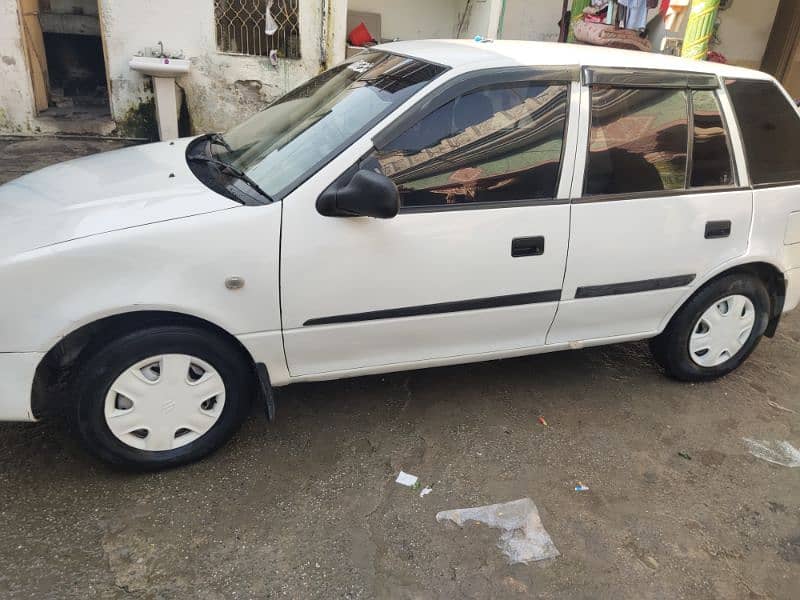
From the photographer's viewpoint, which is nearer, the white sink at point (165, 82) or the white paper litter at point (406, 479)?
the white paper litter at point (406, 479)

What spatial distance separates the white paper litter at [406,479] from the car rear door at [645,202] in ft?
3.33

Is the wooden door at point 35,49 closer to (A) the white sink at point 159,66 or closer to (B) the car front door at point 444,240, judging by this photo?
(A) the white sink at point 159,66

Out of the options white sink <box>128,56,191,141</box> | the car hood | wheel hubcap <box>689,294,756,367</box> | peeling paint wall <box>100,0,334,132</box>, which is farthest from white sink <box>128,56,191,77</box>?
wheel hubcap <box>689,294,756,367</box>

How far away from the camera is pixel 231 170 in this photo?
2938 mm

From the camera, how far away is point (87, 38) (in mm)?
8820

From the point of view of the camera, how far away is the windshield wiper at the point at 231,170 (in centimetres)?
269

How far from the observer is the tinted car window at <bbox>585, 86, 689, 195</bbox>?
3062mm

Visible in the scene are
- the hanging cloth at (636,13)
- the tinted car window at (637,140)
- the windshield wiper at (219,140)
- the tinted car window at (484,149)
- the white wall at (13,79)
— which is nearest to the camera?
the tinted car window at (484,149)

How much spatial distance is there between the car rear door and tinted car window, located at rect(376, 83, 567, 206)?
186mm

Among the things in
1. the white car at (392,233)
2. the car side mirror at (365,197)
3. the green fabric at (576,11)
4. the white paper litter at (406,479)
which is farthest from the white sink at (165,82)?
the white paper litter at (406,479)

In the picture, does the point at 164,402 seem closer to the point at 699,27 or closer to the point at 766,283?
the point at 766,283

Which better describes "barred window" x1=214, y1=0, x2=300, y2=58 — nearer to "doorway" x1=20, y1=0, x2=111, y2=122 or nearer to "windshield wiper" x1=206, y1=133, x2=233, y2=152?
"doorway" x1=20, y1=0, x2=111, y2=122

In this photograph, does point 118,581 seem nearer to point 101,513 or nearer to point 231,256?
point 101,513

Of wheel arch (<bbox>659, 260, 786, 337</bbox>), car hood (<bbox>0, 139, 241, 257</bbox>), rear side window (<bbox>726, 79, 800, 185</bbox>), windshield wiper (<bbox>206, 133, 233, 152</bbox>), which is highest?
rear side window (<bbox>726, 79, 800, 185</bbox>)
